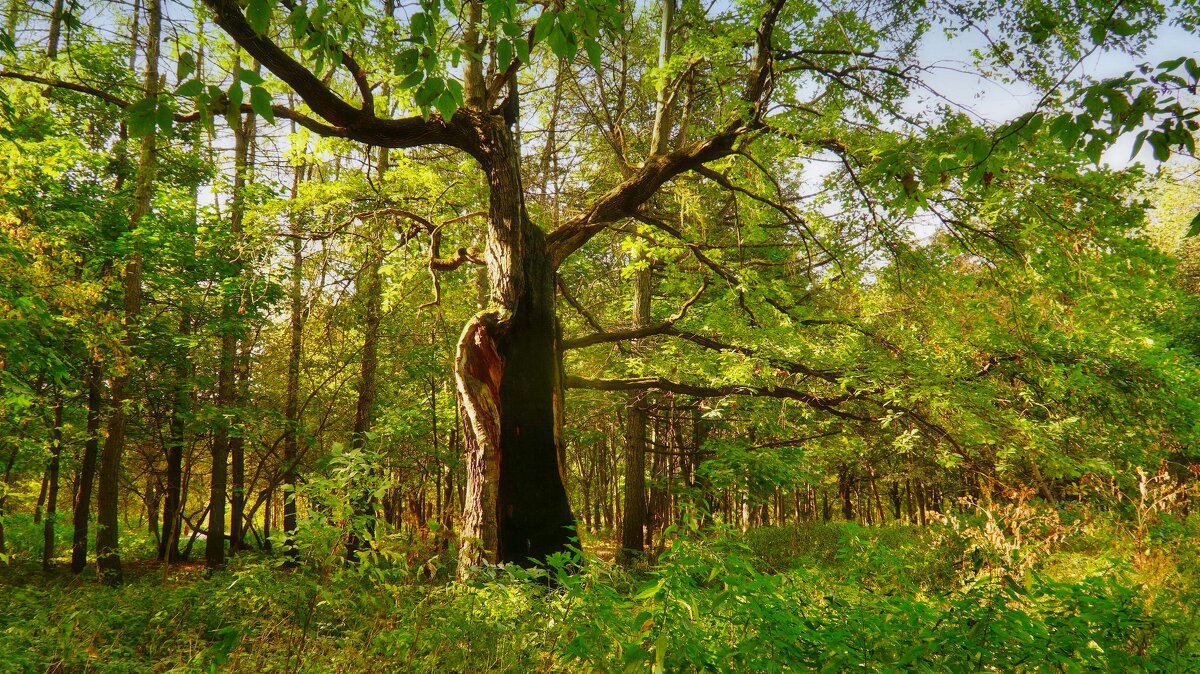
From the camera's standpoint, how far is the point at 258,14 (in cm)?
194

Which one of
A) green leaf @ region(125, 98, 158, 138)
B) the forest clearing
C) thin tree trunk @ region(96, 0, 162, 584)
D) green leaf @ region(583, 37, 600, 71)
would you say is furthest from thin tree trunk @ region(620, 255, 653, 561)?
green leaf @ region(125, 98, 158, 138)

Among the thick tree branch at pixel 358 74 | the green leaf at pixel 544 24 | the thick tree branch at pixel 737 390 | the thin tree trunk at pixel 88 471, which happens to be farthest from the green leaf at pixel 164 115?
the thin tree trunk at pixel 88 471

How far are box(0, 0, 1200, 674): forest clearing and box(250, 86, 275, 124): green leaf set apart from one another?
4 cm

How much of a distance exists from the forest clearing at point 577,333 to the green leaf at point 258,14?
11 millimetres

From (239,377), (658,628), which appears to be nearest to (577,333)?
(239,377)

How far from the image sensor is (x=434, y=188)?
8.12 m

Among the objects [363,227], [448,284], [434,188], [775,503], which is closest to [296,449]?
[448,284]

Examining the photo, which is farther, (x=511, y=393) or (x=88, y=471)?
(x=88, y=471)

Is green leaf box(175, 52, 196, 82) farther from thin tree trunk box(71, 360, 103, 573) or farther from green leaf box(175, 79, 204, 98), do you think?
thin tree trunk box(71, 360, 103, 573)

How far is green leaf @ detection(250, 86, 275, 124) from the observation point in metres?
1.93

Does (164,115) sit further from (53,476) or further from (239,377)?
(53,476)

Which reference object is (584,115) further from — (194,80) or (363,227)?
(194,80)

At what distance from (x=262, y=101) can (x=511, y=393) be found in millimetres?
4475

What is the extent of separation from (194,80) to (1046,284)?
23.3 feet
